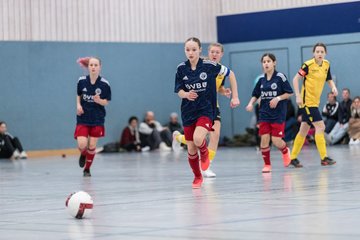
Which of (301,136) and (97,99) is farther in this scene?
(301,136)

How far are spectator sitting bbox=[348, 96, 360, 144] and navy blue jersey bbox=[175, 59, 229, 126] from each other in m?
16.2

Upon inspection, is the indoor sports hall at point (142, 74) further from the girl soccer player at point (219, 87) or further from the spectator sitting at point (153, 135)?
the girl soccer player at point (219, 87)

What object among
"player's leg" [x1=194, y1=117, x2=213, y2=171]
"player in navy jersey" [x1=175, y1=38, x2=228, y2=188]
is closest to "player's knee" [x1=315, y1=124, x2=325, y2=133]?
"player in navy jersey" [x1=175, y1=38, x2=228, y2=188]

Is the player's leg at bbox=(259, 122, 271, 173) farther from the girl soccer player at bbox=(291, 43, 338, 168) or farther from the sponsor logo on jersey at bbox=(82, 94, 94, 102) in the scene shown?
the sponsor logo on jersey at bbox=(82, 94, 94, 102)

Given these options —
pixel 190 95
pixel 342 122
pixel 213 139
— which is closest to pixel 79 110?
pixel 213 139

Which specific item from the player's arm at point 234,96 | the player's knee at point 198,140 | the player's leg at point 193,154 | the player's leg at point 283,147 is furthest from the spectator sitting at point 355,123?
the player's knee at point 198,140

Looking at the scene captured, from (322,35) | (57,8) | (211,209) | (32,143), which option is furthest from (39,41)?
(211,209)

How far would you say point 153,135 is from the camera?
101 ft

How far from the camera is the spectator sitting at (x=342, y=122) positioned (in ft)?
97.0

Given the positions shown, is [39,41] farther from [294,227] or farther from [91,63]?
[294,227]

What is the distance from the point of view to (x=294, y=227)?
325 inches

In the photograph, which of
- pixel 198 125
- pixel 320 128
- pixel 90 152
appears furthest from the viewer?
pixel 320 128

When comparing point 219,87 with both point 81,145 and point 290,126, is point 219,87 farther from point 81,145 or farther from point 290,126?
point 290,126

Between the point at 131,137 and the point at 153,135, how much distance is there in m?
0.73
